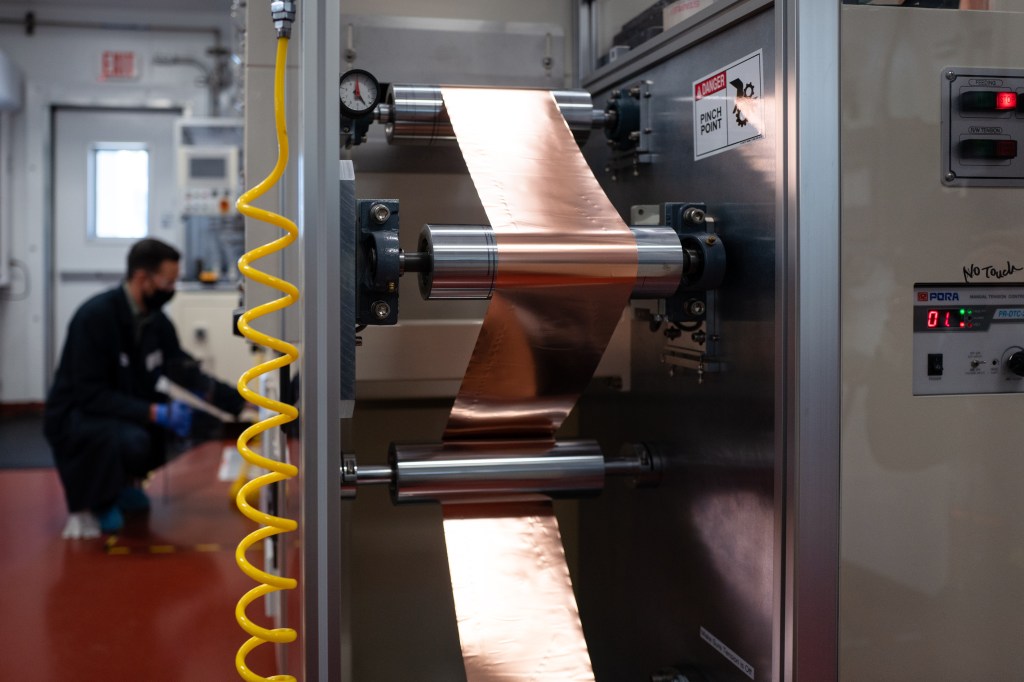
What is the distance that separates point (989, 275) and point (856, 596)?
0.40 m

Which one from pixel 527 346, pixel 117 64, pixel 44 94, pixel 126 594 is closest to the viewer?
pixel 527 346

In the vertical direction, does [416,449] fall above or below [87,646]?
above

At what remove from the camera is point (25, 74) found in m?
6.34

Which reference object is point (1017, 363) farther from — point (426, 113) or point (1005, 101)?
point (426, 113)

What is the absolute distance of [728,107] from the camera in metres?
1.16

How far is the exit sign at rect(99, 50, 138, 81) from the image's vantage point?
641cm

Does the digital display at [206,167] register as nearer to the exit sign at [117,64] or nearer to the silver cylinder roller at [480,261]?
the exit sign at [117,64]

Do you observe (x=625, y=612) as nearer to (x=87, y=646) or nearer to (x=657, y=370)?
(x=657, y=370)

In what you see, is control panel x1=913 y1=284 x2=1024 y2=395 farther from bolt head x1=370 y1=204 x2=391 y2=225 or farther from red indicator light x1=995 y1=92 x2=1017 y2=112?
bolt head x1=370 y1=204 x2=391 y2=225

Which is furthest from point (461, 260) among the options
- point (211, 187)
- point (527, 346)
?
point (211, 187)

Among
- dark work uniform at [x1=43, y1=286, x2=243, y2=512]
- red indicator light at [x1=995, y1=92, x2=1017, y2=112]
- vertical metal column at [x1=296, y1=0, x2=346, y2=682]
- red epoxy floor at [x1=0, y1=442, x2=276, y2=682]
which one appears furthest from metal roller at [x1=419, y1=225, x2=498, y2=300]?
dark work uniform at [x1=43, y1=286, x2=243, y2=512]

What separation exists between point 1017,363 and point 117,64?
21.7 ft

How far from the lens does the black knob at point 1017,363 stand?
1.07m

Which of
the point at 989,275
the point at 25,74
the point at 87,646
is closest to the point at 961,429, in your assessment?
the point at 989,275
